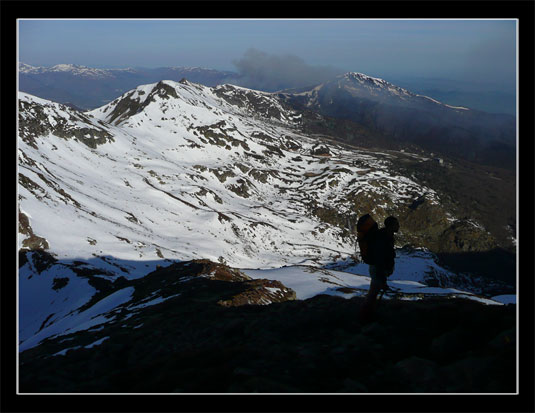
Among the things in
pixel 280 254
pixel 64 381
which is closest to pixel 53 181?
pixel 280 254

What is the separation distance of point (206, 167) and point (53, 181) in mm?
100448

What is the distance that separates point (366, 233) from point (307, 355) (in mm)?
3868

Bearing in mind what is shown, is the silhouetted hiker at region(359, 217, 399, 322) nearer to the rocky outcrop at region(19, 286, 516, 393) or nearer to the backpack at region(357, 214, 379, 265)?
the backpack at region(357, 214, 379, 265)

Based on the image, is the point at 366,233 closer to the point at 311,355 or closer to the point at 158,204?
the point at 311,355

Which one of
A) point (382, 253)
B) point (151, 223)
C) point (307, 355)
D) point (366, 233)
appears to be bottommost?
point (151, 223)

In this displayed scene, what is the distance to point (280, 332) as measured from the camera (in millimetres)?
11969

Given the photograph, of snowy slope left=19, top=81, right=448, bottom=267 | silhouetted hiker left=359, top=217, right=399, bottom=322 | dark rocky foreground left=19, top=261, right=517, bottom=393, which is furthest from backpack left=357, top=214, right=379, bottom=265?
snowy slope left=19, top=81, right=448, bottom=267

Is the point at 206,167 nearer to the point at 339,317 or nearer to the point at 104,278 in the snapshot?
the point at 104,278

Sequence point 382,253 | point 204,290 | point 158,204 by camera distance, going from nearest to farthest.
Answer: point 382,253 < point 204,290 < point 158,204

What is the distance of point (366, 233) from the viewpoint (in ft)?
33.1

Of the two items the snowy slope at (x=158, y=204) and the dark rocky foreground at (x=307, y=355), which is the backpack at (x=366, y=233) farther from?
the snowy slope at (x=158, y=204)

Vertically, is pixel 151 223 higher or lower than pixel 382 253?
lower

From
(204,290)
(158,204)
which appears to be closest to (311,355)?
(204,290)

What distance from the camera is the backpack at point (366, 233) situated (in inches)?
392
